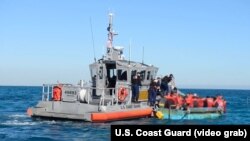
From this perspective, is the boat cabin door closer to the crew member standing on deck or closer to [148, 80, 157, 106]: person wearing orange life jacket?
the crew member standing on deck

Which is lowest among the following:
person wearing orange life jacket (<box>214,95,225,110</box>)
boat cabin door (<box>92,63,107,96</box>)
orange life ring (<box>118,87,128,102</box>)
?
person wearing orange life jacket (<box>214,95,225,110</box>)

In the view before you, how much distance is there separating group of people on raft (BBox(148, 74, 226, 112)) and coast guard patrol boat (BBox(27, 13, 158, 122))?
648mm

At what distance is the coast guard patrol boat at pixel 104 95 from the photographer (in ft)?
72.2

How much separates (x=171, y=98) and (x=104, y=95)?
3.91 m

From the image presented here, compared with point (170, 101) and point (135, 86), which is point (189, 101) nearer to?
point (170, 101)

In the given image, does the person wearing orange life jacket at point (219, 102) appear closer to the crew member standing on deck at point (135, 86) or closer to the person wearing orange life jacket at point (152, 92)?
the person wearing orange life jacket at point (152, 92)

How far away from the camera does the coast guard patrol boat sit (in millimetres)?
22016

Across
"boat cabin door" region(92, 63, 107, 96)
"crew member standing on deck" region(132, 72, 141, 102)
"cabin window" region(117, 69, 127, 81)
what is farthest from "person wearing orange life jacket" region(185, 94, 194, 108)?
"boat cabin door" region(92, 63, 107, 96)

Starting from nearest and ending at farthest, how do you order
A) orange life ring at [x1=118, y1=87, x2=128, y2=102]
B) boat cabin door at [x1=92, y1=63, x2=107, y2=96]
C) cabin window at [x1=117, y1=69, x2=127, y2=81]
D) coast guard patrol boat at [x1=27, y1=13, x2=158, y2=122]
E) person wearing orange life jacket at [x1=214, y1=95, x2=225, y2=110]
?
1. coast guard patrol boat at [x1=27, y1=13, x2=158, y2=122]
2. orange life ring at [x1=118, y1=87, x2=128, y2=102]
3. cabin window at [x1=117, y1=69, x2=127, y2=81]
4. boat cabin door at [x1=92, y1=63, x2=107, y2=96]
5. person wearing orange life jacket at [x1=214, y1=95, x2=225, y2=110]

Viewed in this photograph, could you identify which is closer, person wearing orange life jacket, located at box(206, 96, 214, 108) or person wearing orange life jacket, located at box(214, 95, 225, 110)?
person wearing orange life jacket, located at box(206, 96, 214, 108)

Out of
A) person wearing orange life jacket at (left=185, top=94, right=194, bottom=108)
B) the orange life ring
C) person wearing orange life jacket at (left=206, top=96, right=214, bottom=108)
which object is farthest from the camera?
person wearing orange life jacket at (left=206, top=96, right=214, bottom=108)

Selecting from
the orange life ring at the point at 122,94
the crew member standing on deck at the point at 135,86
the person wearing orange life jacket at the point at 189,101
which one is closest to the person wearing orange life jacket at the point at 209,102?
the person wearing orange life jacket at the point at 189,101

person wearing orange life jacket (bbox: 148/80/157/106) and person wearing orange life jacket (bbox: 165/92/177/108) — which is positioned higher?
person wearing orange life jacket (bbox: 148/80/157/106)

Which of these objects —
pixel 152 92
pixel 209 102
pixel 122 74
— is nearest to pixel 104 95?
pixel 122 74
